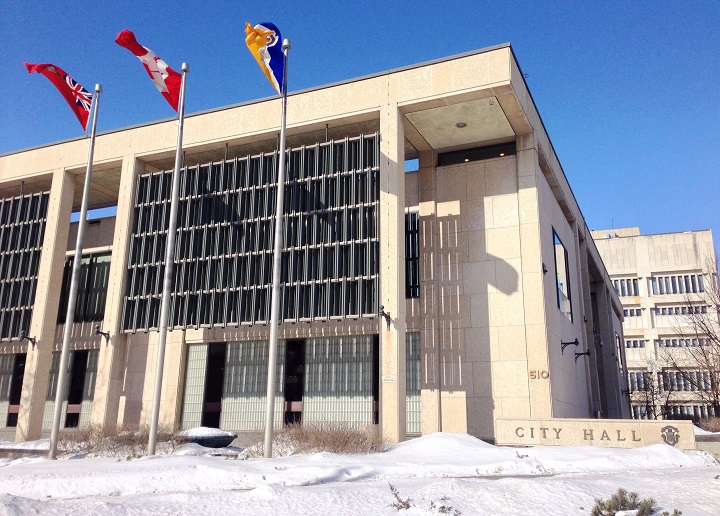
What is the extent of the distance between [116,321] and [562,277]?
2201 centimetres

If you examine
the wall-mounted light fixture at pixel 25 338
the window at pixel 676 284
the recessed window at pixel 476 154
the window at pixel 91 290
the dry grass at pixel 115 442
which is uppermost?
the window at pixel 676 284

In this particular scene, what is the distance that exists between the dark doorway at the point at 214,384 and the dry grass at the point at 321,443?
9255 millimetres

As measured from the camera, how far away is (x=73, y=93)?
2481 cm

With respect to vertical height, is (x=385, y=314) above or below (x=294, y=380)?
above

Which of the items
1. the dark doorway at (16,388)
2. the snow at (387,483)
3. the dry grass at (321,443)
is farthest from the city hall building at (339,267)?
the snow at (387,483)

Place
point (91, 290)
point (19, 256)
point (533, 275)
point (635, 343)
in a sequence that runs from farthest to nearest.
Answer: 1. point (635, 343)
2. point (91, 290)
3. point (19, 256)
4. point (533, 275)

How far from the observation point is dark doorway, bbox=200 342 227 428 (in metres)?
30.6

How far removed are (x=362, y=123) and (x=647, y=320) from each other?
71607mm

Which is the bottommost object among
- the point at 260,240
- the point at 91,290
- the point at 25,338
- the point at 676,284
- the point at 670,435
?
the point at 670,435

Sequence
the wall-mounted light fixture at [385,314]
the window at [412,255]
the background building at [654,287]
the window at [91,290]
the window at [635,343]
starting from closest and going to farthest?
the wall-mounted light fixture at [385,314] → the window at [412,255] → the window at [91,290] → the background building at [654,287] → the window at [635,343]

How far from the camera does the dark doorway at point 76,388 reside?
110 ft

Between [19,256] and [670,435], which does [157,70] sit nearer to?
[19,256]

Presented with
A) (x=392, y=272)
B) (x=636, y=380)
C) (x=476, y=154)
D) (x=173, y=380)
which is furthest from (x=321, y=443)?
(x=636, y=380)

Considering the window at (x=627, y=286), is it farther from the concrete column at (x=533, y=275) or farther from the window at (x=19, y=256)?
the window at (x=19, y=256)
